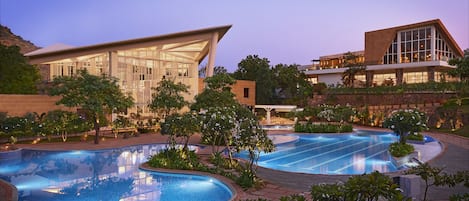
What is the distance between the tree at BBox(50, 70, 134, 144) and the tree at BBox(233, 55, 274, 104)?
78.1 ft

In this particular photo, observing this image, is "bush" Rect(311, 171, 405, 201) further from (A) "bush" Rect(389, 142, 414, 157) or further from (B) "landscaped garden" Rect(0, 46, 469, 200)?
(A) "bush" Rect(389, 142, 414, 157)

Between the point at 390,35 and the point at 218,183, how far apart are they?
3873 cm

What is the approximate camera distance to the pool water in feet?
43.6

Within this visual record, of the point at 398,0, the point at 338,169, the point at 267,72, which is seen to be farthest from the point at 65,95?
the point at 398,0

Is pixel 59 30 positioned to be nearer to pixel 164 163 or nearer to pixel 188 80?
pixel 188 80

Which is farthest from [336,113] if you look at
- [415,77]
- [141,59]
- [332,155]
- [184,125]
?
[415,77]

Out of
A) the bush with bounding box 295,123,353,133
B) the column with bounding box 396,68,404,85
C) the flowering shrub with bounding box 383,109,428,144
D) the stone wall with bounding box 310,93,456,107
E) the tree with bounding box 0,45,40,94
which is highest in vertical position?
the column with bounding box 396,68,404,85

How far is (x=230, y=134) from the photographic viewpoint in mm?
10930

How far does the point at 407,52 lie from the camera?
42.4 m

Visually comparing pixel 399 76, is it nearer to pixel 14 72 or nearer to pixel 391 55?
pixel 391 55

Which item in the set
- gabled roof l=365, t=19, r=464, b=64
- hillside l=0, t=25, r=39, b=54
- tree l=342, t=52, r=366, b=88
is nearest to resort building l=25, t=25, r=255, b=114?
tree l=342, t=52, r=366, b=88

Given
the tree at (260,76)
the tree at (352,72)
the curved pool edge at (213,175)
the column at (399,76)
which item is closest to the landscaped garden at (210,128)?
the curved pool edge at (213,175)

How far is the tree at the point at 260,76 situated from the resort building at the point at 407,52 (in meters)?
10.2

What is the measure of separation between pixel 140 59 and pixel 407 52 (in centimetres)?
3026
